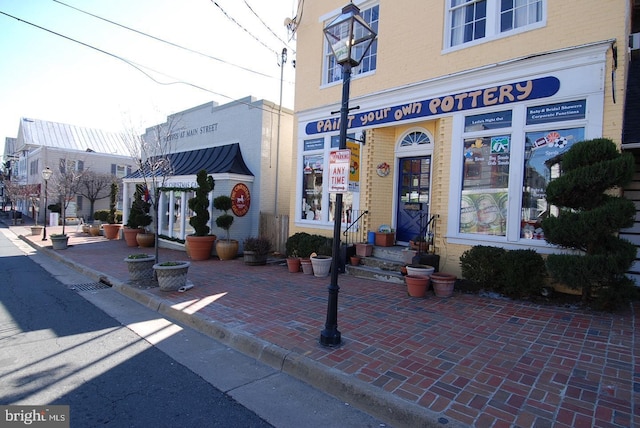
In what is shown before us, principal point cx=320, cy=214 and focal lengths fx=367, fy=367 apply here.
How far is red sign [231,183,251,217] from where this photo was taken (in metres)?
12.6

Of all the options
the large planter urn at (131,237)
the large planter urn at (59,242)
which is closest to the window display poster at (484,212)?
the large planter urn at (131,237)

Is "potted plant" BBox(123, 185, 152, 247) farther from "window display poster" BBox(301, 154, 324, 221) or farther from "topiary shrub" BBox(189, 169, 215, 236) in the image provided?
"window display poster" BBox(301, 154, 324, 221)

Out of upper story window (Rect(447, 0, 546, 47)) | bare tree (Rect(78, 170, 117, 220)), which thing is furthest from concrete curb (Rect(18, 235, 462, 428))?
bare tree (Rect(78, 170, 117, 220))

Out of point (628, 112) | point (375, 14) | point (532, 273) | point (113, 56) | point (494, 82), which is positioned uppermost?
point (375, 14)

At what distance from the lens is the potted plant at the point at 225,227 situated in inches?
456

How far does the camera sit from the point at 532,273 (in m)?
6.35

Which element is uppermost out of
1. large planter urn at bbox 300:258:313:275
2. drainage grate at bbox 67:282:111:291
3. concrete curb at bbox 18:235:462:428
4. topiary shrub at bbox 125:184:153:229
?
topiary shrub at bbox 125:184:153:229

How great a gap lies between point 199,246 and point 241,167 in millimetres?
3303

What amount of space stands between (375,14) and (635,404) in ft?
31.3

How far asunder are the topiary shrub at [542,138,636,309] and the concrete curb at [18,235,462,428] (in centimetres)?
392

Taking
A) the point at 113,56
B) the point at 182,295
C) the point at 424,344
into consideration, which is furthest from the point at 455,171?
the point at 113,56

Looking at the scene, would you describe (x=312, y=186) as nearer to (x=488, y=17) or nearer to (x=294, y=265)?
(x=294, y=265)

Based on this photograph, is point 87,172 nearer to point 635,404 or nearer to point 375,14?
point 375,14

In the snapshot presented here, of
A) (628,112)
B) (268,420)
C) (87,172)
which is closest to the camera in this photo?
(268,420)
